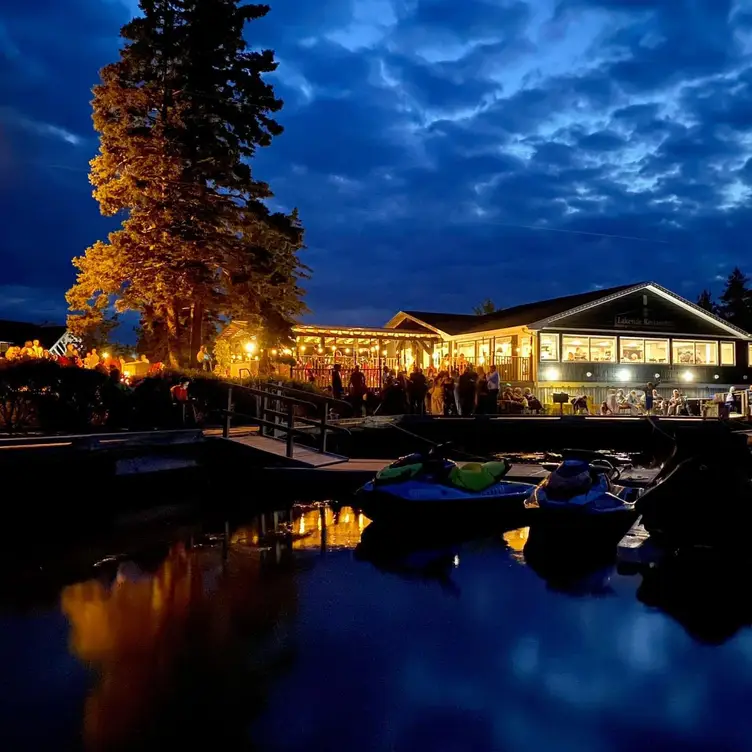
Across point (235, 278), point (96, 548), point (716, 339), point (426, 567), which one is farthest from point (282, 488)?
point (716, 339)

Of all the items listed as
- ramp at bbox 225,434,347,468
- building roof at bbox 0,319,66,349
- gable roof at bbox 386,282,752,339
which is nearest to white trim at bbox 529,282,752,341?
gable roof at bbox 386,282,752,339

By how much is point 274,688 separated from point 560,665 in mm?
1977

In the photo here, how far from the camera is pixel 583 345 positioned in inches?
1347

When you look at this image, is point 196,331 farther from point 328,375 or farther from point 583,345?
point 583,345

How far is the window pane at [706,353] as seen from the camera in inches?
1435

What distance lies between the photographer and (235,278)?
74.8 feet

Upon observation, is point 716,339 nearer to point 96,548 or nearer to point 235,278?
point 235,278

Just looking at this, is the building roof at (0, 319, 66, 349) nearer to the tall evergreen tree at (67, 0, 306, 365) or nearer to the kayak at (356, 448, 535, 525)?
the tall evergreen tree at (67, 0, 306, 365)

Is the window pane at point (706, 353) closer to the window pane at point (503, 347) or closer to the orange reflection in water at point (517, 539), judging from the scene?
the window pane at point (503, 347)

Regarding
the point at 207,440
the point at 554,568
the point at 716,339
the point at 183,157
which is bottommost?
the point at 554,568

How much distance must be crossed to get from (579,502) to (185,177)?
16.9 m

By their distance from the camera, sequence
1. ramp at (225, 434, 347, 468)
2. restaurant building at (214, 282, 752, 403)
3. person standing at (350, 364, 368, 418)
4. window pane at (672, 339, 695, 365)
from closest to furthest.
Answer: ramp at (225, 434, 347, 468) < person standing at (350, 364, 368, 418) < restaurant building at (214, 282, 752, 403) < window pane at (672, 339, 695, 365)

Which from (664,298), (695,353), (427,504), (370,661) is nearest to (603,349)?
(664,298)

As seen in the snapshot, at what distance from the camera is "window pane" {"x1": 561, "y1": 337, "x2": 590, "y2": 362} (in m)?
33.6
